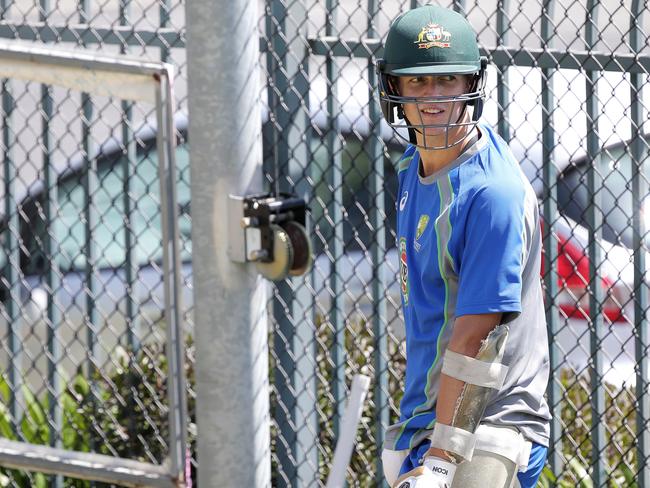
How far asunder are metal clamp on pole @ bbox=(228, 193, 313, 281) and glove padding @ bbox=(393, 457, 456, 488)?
1.95ft

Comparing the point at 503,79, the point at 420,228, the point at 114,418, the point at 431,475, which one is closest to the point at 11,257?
the point at 114,418

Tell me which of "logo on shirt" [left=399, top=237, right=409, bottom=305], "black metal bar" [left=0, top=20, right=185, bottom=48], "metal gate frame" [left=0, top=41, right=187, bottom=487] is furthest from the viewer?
"black metal bar" [left=0, top=20, right=185, bottom=48]

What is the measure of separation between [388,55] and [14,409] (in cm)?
262

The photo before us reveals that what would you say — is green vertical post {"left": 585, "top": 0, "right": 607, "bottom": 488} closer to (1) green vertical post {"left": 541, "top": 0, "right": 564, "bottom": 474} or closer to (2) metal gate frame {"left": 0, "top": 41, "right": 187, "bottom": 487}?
(1) green vertical post {"left": 541, "top": 0, "right": 564, "bottom": 474}

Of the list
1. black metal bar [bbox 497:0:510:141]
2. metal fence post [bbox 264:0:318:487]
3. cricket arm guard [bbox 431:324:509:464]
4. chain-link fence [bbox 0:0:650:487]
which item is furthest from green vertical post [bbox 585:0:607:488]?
cricket arm guard [bbox 431:324:509:464]

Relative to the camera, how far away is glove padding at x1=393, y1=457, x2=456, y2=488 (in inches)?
109

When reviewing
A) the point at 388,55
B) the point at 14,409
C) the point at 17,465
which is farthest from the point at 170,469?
the point at 14,409

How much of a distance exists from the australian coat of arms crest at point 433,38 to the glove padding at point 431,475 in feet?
3.46

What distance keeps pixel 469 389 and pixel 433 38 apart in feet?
2.96

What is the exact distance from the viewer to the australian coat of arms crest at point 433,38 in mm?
2961

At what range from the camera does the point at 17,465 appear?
9.42 feet

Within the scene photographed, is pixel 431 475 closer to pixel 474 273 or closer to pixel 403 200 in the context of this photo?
pixel 474 273

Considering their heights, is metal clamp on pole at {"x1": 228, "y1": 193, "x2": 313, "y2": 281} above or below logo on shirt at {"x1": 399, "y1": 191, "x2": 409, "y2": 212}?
above

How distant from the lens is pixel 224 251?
2615mm
